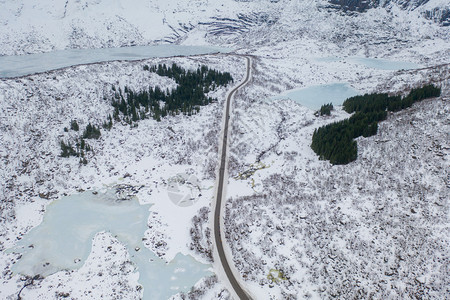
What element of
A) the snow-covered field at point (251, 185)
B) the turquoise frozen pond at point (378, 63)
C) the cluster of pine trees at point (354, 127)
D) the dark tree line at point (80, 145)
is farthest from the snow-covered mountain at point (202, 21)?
the dark tree line at point (80, 145)

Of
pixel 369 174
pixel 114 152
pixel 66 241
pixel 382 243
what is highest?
pixel 369 174

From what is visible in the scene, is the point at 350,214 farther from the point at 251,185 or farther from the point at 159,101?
the point at 159,101

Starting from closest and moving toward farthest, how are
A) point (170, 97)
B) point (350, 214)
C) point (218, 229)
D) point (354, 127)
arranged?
point (350, 214) → point (218, 229) → point (354, 127) → point (170, 97)

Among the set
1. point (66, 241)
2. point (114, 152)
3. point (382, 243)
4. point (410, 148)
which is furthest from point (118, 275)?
point (410, 148)

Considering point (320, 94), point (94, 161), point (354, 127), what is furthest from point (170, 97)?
point (320, 94)

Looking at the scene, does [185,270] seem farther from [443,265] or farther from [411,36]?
[411,36]
